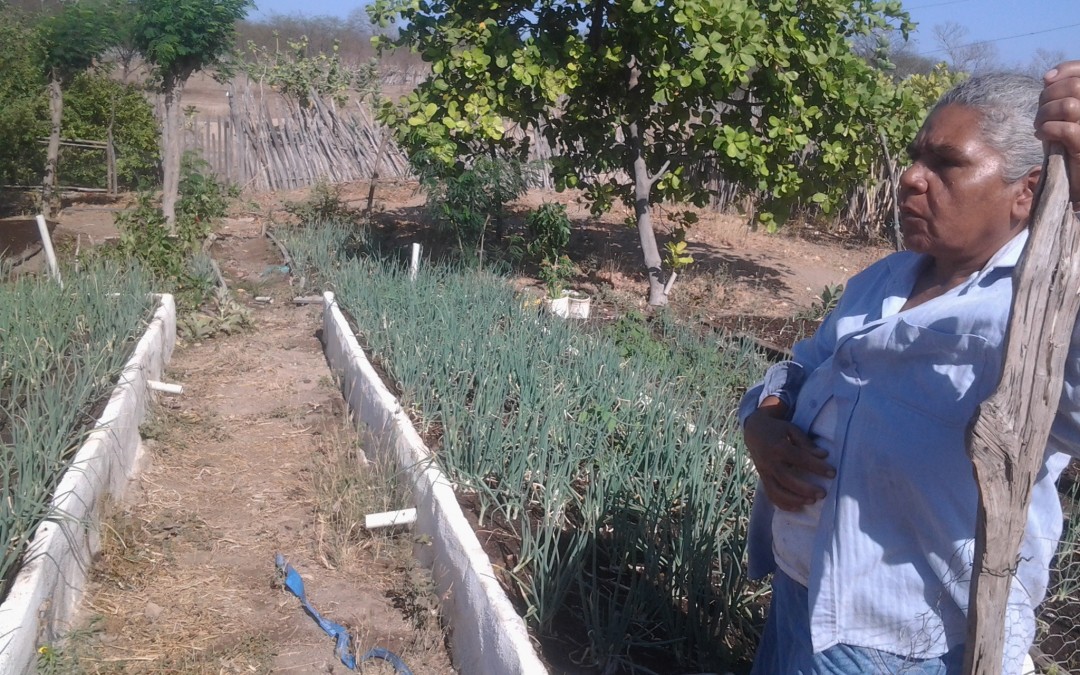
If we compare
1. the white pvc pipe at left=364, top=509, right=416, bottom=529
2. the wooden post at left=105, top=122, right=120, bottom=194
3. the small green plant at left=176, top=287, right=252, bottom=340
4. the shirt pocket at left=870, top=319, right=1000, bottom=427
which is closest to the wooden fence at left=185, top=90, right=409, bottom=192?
the wooden post at left=105, top=122, right=120, bottom=194

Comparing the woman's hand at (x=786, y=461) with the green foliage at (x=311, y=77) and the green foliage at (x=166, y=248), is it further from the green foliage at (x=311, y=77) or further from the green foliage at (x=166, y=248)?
the green foliage at (x=311, y=77)

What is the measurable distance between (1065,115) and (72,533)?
2924 mm

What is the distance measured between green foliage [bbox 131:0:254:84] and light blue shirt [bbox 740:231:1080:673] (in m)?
7.88

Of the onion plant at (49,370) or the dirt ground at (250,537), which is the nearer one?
the onion plant at (49,370)

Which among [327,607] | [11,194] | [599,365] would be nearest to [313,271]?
[599,365]

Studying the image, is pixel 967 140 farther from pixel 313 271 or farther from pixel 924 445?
pixel 313 271

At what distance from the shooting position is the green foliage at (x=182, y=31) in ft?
26.2

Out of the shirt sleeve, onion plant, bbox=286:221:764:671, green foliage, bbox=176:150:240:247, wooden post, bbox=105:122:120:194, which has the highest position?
the shirt sleeve

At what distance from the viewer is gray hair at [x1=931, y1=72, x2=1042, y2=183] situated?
1.42m

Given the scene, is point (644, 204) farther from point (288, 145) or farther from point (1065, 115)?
point (288, 145)

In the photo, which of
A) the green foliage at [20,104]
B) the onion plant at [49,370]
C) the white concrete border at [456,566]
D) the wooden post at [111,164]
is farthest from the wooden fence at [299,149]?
the white concrete border at [456,566]

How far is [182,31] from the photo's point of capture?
26.9 feet

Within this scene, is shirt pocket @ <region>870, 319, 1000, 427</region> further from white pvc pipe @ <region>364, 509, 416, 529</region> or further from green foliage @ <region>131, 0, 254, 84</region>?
green foliage @ <region>131, 0, 254, 84</region>

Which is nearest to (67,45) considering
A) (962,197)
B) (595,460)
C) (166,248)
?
(166,248)
